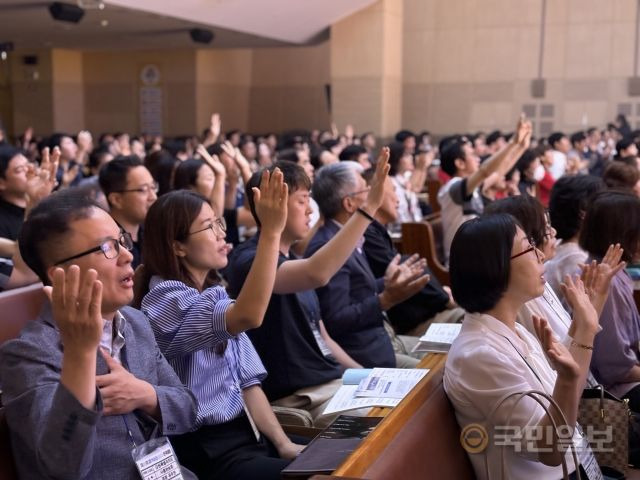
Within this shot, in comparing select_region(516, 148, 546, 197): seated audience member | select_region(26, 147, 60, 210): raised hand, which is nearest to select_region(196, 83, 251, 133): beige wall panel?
select_region(516, 148, 546, 197): seated audience member

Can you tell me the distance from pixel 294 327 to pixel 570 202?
1433 millimetres

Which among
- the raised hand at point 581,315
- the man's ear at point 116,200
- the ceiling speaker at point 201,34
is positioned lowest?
the raised hand at point 581,315

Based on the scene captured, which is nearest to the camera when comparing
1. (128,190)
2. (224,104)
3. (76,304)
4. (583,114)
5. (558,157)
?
(76,304)

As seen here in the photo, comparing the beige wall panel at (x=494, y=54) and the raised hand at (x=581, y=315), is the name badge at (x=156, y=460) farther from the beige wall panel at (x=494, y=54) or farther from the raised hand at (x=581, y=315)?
the beige wall panel at (x=494, y=54)

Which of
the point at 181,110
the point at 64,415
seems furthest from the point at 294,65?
the point at 64,415

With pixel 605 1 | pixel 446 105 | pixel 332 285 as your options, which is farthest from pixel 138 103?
pixel 332 285

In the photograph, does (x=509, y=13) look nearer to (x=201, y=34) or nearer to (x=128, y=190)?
(x=201, y=34)

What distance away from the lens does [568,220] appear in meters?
3.53

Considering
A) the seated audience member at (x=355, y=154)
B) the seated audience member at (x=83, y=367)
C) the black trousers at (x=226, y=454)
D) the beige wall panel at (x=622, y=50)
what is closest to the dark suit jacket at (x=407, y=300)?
the black trousers at (x=226, y=454)

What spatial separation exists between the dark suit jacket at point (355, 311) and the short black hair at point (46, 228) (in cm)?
165

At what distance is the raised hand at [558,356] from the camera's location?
194 cm

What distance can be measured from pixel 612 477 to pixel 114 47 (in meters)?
16.5

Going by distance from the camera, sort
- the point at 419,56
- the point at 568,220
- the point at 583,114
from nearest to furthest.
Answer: the point at 568,220 → the point at 583,114 → the point at 419,56

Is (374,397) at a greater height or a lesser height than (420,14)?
lesser
